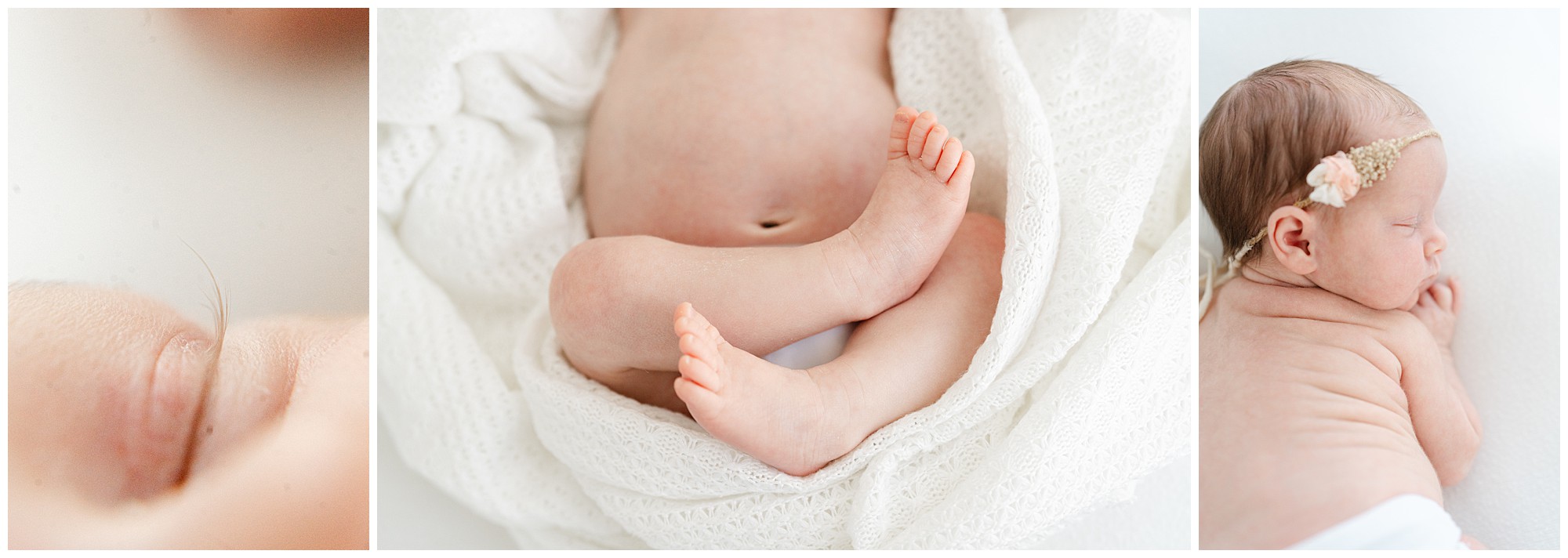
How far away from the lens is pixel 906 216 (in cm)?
90

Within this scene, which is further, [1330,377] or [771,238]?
[771,238]

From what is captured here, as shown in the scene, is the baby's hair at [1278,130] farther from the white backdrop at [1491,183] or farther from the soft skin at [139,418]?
the soft skin at [139,418]

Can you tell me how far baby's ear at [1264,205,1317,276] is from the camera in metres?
0.86

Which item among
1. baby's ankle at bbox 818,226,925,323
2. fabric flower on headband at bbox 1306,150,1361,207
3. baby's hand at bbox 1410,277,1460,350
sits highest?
fabric flower on headband at bbox 1306,150,1361,207

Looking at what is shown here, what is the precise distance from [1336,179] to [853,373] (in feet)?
1.59

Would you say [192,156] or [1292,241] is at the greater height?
[192,156]

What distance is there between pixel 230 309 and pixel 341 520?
238 mm

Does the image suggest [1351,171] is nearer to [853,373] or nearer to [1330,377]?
[1330,377]

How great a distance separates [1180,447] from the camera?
915 millimetres

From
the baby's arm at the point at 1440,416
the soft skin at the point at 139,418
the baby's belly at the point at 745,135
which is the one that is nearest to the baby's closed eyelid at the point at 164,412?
the soft skin at the point at 139,418

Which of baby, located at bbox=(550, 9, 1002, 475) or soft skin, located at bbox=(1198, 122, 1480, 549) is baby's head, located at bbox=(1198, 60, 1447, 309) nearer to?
soft skin, located at bbox=(1198, 122, 1480, 549)

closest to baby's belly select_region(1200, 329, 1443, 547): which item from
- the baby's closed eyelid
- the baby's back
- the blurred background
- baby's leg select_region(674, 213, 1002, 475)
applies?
the baby's back

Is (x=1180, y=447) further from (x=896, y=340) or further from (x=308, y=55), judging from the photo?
(x=308, y=55)

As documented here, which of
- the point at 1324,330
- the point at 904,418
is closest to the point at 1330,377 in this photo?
the point at 1324,330
